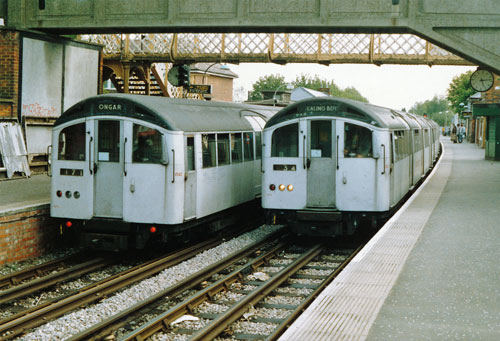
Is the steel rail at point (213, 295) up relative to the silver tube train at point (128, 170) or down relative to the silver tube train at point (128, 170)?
down

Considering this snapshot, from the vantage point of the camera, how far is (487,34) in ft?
49.0

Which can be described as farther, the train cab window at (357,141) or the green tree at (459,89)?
the green tree at (459,89)

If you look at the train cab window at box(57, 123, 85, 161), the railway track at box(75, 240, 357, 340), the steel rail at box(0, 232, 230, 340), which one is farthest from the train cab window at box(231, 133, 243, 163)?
the train cab window at box(57, 123, 85, 161)

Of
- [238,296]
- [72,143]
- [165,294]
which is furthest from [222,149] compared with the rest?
[165,294]

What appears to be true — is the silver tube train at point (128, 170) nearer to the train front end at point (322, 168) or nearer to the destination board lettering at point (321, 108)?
the train front end at point (322, 168)

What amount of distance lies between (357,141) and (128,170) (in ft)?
13.7

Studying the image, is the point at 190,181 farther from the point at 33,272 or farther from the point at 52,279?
the point at 33,272

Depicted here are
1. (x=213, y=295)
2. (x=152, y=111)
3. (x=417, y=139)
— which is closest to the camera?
(x=213, y=295)

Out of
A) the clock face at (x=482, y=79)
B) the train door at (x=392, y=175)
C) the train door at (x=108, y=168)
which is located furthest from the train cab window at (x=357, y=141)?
the clock face at (x=482, y=79)

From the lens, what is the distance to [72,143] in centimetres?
1138

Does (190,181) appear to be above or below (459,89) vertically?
below

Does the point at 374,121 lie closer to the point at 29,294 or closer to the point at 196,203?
the point at 196,203

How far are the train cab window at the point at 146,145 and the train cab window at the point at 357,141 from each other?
3488 millimetres

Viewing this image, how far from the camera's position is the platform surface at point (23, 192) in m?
12.2
